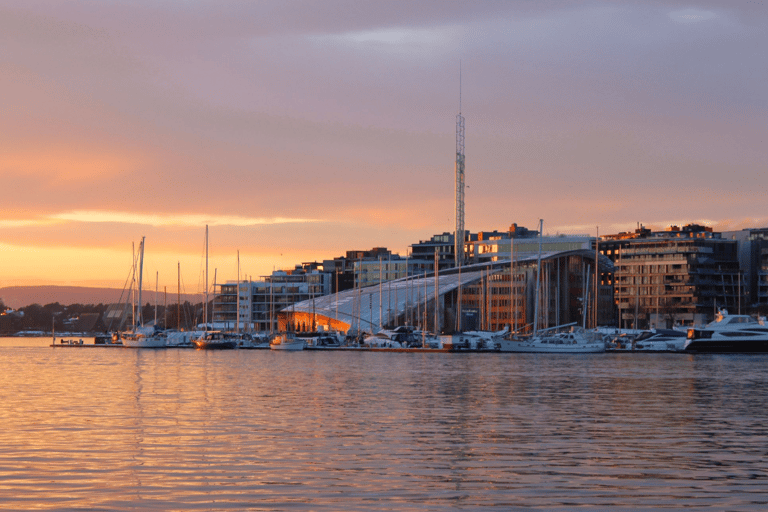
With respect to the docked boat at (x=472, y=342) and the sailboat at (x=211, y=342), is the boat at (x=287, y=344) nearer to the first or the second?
the sailboat at (x=211, y=342)

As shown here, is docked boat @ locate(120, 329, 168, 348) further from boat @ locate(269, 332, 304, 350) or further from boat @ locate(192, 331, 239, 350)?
boat @ locate(269, 332, 304, 350)

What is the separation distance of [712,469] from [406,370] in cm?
6160

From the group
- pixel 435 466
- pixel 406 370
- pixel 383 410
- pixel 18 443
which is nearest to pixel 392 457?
pixel 435 466

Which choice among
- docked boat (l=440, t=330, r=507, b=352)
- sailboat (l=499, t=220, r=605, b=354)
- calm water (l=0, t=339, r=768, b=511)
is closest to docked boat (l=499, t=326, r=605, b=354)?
sailboat (l=499, t=220, r=605, b=354)

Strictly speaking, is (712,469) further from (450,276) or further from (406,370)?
(450,276)

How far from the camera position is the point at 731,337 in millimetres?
140500

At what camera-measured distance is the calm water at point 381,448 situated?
22.7 m

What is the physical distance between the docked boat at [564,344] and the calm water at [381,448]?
252ft

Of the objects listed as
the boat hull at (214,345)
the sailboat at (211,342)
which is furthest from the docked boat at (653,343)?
the sailboat at (211,342)

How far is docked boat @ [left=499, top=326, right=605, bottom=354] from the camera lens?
137 m

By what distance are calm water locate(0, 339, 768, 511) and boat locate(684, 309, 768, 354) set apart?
82.8 meters

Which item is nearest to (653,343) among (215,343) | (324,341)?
(324,341)

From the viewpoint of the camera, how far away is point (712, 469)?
26.8m

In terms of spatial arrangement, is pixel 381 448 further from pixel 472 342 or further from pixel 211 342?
pixel 211 342
